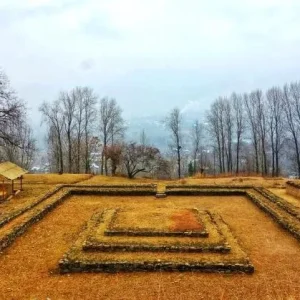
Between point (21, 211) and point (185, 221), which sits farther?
point (21, 211)

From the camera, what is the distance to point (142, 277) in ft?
38.4

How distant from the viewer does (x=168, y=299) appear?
10320mm

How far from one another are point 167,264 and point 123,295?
Answer: 6.68ft

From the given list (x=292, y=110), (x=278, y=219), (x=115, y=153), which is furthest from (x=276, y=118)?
(x=278, y=219)

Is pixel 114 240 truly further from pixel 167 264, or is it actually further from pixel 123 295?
pixel 123 295

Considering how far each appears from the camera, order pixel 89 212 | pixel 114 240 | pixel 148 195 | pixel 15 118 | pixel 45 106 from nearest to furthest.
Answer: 1. pixel 114 240
2. pixel 89 212
3. pixel 148 195
4. pixel 15 118
5. pixel 45 106

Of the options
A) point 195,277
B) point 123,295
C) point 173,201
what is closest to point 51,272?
point 123,295

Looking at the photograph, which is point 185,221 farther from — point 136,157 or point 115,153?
point 115,153

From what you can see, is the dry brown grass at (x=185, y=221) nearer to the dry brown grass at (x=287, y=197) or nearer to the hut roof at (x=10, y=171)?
the dry brown grass at (x=287, y=197)

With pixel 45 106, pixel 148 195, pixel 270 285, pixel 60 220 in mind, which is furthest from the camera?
pixel 45 106

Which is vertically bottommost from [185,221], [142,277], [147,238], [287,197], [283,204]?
[142,277]

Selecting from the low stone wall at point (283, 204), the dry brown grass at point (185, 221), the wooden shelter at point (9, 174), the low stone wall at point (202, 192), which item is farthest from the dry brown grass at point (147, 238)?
the wooden shelter at point (9, 174)

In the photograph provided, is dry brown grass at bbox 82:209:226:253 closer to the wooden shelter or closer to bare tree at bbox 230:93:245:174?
the wooden shelter

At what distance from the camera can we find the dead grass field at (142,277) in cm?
1066
